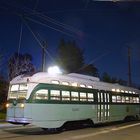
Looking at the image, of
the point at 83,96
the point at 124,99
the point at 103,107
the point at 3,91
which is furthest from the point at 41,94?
the point at 3,91

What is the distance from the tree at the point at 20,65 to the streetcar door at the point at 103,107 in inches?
776

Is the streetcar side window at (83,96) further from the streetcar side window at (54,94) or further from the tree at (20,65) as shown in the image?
the tree at (20,65)

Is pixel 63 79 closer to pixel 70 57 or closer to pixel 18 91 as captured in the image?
pixel 18 91

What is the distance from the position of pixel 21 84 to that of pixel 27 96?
1.04 m

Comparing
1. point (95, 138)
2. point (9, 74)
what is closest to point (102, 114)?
point (95, 138)

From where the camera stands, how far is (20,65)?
46844mm

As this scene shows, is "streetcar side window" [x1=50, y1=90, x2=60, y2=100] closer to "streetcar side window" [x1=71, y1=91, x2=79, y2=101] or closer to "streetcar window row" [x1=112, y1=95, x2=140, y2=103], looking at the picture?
"streetcar side window" [x1=71, y1=91, x2=79, y2=101]

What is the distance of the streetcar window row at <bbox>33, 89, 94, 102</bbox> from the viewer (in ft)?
62.4

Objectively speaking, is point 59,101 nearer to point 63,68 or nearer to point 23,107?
point 23,107

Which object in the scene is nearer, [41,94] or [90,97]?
[41,94]

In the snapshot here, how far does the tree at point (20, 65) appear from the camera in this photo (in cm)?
4378

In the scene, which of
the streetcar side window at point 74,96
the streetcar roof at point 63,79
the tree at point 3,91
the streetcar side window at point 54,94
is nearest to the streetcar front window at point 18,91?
the streetcar roof at point 63,79

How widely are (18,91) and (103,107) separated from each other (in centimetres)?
742

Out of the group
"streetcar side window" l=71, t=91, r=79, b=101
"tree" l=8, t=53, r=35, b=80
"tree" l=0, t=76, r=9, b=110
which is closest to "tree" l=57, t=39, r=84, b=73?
"tree" l=8, t=53, r=35, b=80
